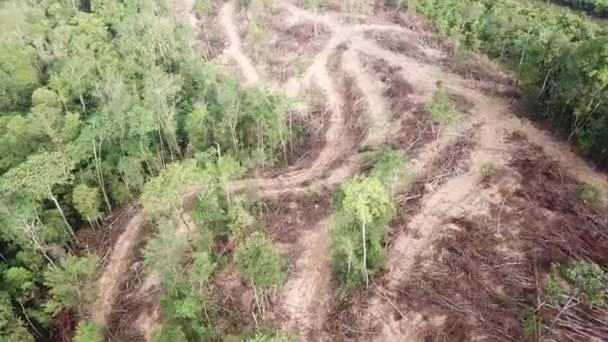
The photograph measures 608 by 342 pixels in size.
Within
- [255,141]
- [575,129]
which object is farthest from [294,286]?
[575,129]

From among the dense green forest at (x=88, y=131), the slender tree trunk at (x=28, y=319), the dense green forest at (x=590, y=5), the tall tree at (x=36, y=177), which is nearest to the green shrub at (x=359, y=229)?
the dense green forest at (x=88, y=131)

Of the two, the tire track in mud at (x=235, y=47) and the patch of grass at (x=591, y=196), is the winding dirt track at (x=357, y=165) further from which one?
the patch of grass at (x=591, y=196)

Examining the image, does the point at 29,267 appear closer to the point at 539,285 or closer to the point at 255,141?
the point at 255,141

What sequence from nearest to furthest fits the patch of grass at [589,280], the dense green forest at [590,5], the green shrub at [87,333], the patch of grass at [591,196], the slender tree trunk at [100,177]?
the patch of grass at [589,280] → the green shrub at [87,333] → the patch of grass at [591,196] → the slender tree trunk at [100,177] → the dense green forest at [590,5]

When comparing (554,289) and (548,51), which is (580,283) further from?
(548,51)

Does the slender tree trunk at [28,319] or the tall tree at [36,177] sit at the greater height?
the tall tree at [36,177]

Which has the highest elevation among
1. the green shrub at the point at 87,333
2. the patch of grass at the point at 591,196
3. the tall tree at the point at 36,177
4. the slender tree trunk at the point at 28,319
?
the tall tree at the point at 36,177

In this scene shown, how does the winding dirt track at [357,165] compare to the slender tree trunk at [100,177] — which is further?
the slender tree trunk at [100,177]
